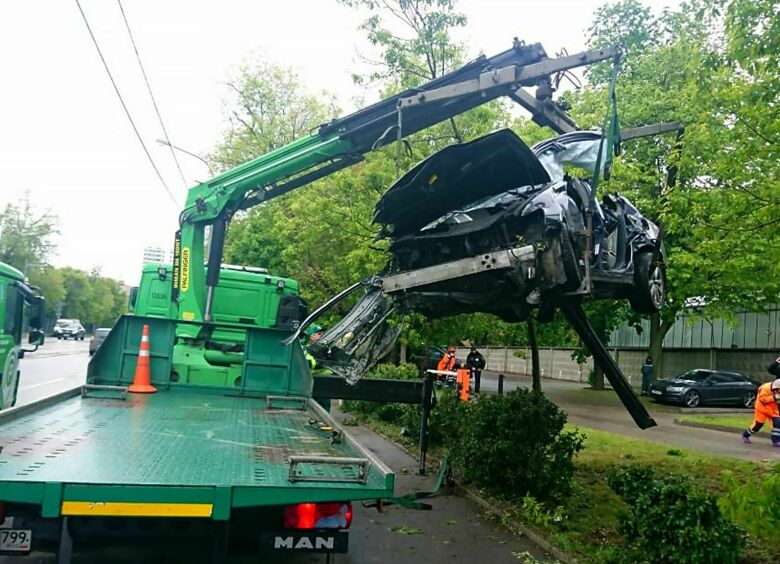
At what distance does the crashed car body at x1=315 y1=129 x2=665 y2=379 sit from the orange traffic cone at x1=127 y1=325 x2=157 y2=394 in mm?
1832

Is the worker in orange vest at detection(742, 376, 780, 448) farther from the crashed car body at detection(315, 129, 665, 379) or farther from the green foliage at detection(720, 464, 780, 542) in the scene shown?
the green foliage at detection(720, 464, 780, 542)

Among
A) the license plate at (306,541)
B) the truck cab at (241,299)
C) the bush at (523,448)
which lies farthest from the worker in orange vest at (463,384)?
the license plate at (306,541)

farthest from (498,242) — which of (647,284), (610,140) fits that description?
(647,284)

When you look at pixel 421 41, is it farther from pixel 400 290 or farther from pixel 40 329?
pixel 40 329

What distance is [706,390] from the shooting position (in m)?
22.9

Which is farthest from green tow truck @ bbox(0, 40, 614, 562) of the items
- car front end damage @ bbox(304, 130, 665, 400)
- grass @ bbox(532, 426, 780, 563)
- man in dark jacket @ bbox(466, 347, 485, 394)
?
man in dark jacket @ bbox(466, 347, 485, 394)

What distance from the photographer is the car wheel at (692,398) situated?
74.6ft

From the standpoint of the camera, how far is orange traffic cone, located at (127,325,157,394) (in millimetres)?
6847

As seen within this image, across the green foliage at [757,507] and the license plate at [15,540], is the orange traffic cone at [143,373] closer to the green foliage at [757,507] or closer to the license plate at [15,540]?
the license plate at [15,540]

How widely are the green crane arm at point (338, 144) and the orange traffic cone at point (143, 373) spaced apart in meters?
0.96

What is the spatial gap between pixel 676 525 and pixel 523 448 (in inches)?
96.7

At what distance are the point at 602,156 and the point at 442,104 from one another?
1819 millimetres

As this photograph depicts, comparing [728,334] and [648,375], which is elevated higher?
[728,334]

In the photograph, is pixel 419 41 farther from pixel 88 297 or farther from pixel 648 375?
pixel 88 297
